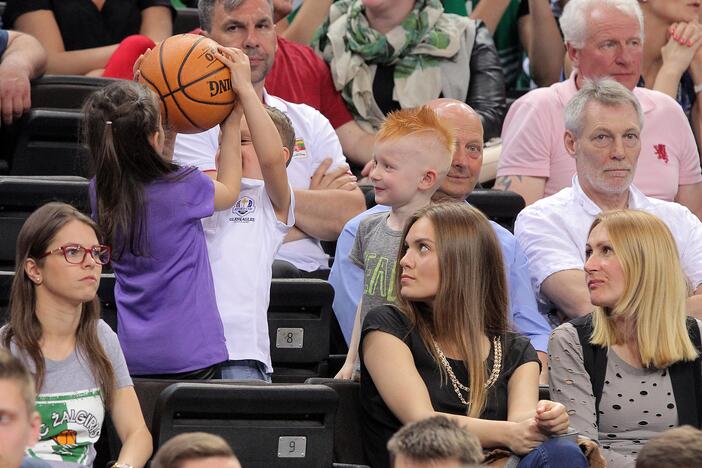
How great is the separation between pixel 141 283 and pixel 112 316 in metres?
0.28

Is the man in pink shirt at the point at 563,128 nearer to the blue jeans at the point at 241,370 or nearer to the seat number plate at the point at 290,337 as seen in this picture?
the seat number plate at the point at 290,337

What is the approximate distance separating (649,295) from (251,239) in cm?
120

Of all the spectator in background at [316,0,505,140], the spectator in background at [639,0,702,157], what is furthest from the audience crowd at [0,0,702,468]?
the spectator in background at [639,0,702,157]

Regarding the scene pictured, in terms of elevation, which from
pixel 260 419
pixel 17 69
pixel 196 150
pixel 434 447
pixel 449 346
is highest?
pixel 17 69

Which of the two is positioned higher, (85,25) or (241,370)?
(85,25)

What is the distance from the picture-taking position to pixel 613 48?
5742 mm

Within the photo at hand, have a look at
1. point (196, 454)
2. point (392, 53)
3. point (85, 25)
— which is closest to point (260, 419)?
point (196, 454)

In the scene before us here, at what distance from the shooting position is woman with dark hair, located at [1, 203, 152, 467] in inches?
139

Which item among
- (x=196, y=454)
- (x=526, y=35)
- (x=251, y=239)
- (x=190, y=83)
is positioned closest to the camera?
(x=196, y=454)

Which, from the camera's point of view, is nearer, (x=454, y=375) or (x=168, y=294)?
(x=454, y=375)

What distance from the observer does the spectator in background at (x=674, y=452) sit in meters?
2.87

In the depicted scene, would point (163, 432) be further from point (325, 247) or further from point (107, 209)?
point (325, 247)

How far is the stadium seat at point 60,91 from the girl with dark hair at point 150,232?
1445 mm

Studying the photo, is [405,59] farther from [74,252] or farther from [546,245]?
[74,252]
